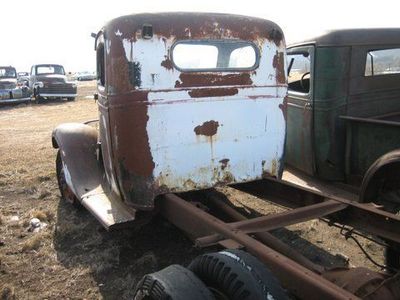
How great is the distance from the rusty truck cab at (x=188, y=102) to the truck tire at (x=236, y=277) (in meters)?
1.53

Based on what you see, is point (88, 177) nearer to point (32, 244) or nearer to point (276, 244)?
point (32, 244)

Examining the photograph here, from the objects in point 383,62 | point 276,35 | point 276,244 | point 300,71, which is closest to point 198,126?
point 276,35

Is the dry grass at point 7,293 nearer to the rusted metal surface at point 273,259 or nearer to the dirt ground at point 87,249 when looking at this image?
the dirt ground at point 87,249

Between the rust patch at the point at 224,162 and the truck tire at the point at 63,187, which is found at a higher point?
the rust patch at the point at 224,162

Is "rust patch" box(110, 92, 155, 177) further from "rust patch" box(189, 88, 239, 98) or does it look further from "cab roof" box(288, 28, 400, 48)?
"cab roof" box(288, 28, 400, 48)

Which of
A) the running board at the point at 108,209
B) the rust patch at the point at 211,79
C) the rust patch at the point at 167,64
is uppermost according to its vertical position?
the rust patch at the point at 167,64


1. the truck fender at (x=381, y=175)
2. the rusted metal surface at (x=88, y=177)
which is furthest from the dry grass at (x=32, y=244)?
the truck fender at (x=381, y=175)

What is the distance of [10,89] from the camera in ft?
70.2

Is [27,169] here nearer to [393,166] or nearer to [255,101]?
[255,101]

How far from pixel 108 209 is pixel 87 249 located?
0.59m

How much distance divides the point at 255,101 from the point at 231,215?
99 cm

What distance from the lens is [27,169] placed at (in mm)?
7449

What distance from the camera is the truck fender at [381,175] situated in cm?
387

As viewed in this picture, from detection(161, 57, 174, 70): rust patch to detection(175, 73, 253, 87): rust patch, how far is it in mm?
111
